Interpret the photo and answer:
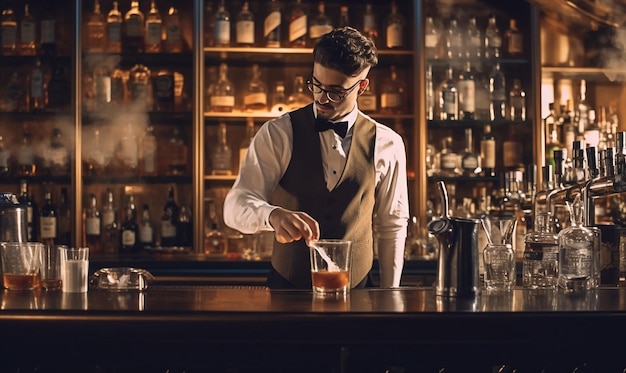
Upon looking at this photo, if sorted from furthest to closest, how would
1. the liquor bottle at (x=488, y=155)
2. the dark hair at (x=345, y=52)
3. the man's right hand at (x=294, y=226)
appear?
the liquor bottle at (x=488, y=155) → the dark hair at (x=345, y=52) → the man's right hand at (x=294, y=226)

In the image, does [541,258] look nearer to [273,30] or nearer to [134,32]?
[273,30]

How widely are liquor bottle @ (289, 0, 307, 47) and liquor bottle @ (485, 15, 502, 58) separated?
0.90 metres

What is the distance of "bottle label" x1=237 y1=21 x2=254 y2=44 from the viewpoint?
489cm

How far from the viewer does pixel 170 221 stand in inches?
195

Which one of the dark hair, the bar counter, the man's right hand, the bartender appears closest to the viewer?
the bar counter

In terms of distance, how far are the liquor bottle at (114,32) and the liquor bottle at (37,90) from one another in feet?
1.15

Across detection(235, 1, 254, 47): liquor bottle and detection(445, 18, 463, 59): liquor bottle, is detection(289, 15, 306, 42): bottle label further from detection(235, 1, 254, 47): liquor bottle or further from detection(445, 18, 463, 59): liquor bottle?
detection(445, 18, 463, 59): liquor bottle

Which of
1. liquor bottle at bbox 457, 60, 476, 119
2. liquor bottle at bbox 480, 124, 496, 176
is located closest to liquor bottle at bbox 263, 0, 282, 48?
liquor bottle at bbox 457, 60, 476, 119

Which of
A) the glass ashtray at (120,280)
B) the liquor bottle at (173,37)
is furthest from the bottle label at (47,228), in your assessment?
the glass ashtray at (120,280)

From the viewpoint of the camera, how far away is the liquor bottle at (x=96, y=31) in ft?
16.1

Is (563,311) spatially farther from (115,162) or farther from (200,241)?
(115,162)

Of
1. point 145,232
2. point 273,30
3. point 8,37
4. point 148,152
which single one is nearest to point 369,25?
point 273,30

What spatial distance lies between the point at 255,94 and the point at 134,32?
651mm

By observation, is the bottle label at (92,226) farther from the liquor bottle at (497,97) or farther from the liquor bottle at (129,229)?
the liquor bottle at (497,97)
